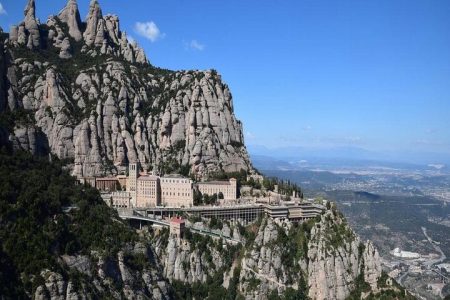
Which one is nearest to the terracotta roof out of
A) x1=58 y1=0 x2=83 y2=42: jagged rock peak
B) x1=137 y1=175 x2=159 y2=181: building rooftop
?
x1=137 y1=175 x2=159 y2=181: building rooftop

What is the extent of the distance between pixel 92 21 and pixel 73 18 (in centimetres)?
691

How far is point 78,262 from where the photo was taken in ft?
315

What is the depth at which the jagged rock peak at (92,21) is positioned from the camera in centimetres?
19350

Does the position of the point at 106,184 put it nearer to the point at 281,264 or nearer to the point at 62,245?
the point at 281,264

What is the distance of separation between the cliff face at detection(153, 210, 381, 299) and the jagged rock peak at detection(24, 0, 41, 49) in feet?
298

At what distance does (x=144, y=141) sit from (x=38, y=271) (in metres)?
83.1

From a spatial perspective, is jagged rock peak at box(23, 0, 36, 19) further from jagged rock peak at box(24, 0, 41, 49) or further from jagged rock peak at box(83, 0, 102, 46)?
jagged rock peak at box(83, 0, 102, 46)

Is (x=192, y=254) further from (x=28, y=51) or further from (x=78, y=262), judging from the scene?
(x=28, y=51)

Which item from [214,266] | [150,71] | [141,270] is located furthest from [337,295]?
[150,71]

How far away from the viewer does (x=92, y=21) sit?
194250mm

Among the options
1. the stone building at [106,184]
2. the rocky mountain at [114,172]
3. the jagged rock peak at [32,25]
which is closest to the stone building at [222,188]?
the rocky mountain at [114,172]

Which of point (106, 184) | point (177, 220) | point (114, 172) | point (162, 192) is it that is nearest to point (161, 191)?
point (162, 192)

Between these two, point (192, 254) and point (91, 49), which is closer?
point (192, 254)

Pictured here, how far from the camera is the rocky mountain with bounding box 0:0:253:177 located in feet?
512
